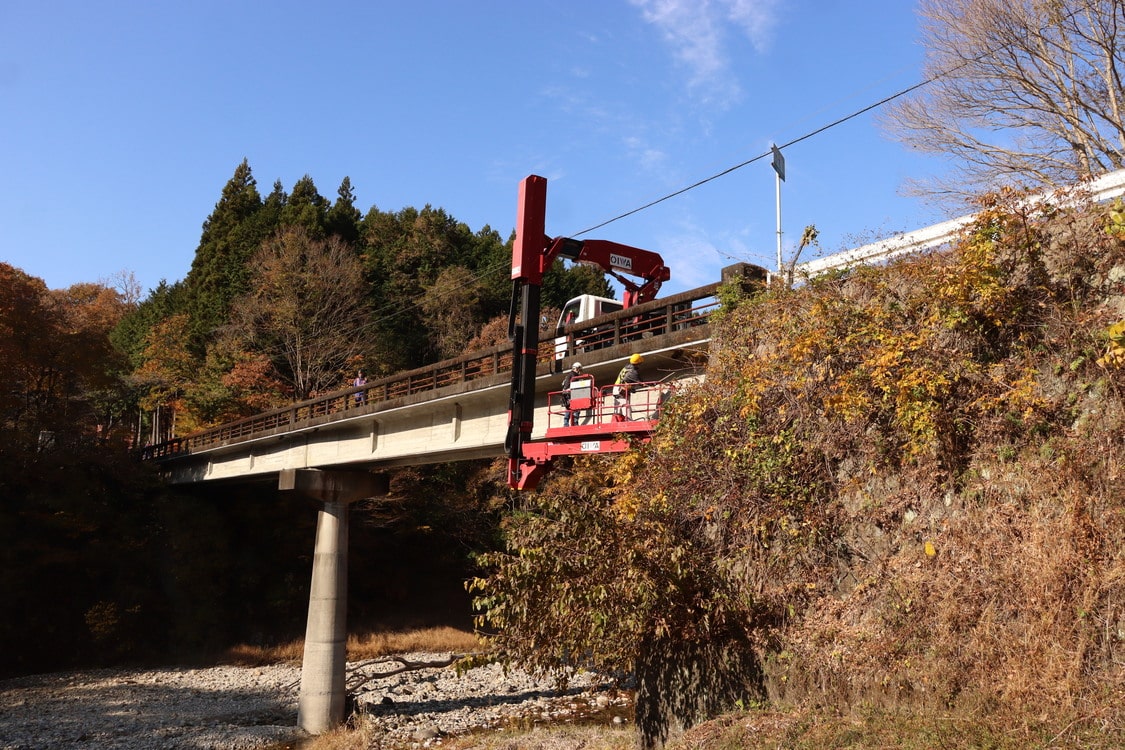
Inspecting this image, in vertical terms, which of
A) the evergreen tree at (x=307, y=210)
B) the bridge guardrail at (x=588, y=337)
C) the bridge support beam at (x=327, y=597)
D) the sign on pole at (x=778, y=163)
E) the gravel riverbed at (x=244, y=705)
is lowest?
the gravel riverbed at (x=244, y=705)

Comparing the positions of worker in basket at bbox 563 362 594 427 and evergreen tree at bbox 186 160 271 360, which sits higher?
evergreen tree at bbox 186 160 271 360

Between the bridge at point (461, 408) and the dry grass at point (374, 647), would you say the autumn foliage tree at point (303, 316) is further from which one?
the dry grass at point (374, 647)

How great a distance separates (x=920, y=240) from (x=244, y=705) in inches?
885

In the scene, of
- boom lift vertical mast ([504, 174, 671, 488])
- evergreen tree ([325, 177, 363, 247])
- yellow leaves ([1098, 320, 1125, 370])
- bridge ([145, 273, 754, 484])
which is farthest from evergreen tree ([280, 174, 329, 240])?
yellow leaves ([1098, 320, 1125, 370])

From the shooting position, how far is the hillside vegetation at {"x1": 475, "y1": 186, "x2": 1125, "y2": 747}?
7707mm

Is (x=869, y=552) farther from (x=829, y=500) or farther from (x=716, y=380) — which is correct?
(x=716, y=380)

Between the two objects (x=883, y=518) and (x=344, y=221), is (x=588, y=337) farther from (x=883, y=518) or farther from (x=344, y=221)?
(x=344, y=221)

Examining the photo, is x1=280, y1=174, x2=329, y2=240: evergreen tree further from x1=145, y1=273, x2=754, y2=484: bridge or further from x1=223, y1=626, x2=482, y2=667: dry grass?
x1=223, y1=626, x2=482, y2=667: dry grass

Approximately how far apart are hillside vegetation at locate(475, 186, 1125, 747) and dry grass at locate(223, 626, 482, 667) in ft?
69.5

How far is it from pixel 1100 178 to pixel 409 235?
4897 centimetres

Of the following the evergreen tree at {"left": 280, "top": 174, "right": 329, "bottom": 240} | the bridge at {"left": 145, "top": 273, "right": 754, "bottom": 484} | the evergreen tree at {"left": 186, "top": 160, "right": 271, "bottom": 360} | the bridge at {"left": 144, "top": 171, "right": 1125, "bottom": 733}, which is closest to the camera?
the bridge at {"left": 144, "top": 171, "right": 1125, "bottom": 733}

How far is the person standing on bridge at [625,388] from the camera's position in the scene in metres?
13.1

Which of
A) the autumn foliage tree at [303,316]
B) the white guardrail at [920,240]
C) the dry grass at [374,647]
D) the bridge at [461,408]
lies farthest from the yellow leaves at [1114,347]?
the autumn foliage tree at [303,316]

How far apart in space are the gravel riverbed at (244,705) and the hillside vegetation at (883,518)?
703 cm
